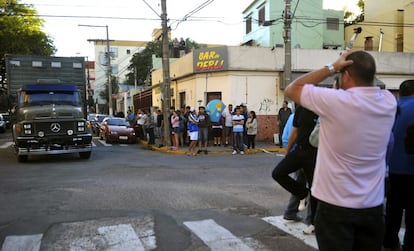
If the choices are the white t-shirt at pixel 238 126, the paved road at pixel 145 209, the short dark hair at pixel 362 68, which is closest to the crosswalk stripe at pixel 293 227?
the paved road at pixel 145 209

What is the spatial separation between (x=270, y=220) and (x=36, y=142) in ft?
31.6

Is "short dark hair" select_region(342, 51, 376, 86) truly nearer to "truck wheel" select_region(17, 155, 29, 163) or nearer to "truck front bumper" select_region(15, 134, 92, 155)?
"truck front bumper" select_region(15, 134, 92, 155)

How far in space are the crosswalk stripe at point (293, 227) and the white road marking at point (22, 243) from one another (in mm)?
3129

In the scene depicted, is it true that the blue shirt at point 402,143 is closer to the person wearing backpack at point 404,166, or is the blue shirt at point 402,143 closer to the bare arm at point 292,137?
the person wearing backpack at point 404,166

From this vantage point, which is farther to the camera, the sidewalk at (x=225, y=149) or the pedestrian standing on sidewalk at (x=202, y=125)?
the sidewalk at (x=225, y=149)

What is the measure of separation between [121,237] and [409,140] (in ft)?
11.8

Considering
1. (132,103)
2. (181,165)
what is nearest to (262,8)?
(132,103)

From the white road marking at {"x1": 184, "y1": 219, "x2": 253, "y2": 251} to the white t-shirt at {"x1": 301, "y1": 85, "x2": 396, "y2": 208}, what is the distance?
Answer: 249 centimetres

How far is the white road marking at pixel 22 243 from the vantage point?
496 centimetres

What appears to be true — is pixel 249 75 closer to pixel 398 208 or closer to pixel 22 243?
pixel 398 208

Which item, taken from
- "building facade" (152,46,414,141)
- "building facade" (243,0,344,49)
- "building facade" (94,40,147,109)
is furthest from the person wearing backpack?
"building facade" (94,40,147,109)

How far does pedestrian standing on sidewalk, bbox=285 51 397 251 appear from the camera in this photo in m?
2.50

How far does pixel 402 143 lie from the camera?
173 inches

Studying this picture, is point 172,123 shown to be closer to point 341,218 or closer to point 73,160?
point 73,160
